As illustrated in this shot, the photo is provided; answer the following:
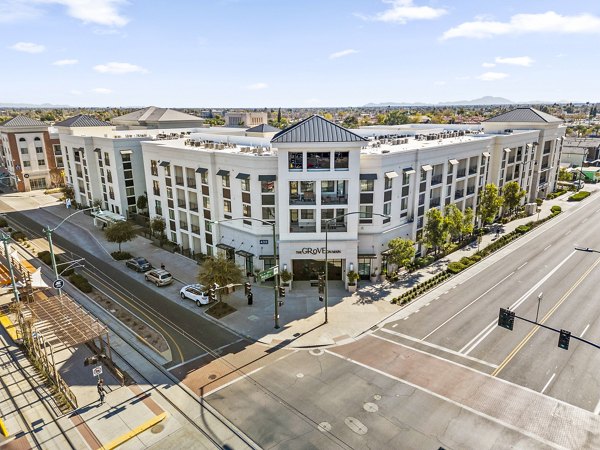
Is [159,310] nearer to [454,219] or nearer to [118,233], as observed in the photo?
[118,233]

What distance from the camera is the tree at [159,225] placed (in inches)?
2276

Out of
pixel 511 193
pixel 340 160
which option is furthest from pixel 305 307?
pixel 511 193

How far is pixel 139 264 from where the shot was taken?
162 ft

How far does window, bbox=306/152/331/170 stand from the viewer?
41062 mm

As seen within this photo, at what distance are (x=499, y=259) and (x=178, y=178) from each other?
42.9 metres

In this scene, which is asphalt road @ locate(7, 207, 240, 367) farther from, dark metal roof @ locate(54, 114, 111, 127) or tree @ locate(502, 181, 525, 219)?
tree @ locate(502, 181, 525, 219)

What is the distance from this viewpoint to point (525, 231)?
63.5m

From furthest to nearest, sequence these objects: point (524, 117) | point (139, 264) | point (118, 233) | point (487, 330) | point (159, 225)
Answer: point (524, 117) → point (159, 225) → point (118, 233) → point (139, 264) → point (487, 330)

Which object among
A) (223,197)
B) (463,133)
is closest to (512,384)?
(223,197)

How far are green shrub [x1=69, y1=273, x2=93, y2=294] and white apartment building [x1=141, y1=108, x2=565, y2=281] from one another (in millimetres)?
13462

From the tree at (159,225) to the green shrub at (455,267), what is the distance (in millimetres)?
38678

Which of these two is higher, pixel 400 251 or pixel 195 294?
pixel 400 251

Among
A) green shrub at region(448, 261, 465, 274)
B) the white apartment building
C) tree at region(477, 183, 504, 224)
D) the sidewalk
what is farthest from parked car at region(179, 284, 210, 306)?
tree at region(477, 183, 504, 224)

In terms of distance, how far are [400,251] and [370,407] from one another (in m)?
20.3
